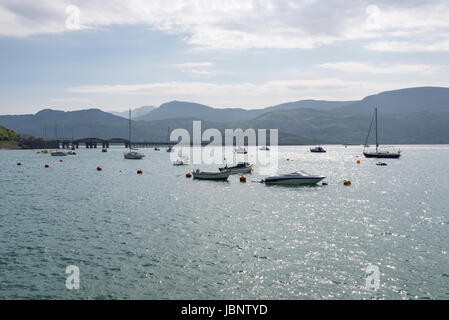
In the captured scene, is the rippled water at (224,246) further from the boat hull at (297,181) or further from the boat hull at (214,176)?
the boat hull at (214,176)

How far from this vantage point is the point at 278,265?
964 inches

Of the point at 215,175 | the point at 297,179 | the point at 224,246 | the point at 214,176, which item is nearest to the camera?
the point at 224,246

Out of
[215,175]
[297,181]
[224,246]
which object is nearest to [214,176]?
[215,175]

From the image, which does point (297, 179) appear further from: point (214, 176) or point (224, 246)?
point (224, 246)

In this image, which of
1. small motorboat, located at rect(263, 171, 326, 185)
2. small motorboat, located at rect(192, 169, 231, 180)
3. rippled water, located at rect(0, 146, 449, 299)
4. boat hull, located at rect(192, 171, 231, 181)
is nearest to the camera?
rippled water, located at rect(0, 146, 449, 299)

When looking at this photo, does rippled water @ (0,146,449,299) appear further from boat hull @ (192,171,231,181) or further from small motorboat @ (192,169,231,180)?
boat hull @ (192,171,231,181)

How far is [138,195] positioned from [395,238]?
40123 millimetres

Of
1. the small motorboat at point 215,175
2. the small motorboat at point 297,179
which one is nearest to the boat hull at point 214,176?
the small motorboat at point 215,175

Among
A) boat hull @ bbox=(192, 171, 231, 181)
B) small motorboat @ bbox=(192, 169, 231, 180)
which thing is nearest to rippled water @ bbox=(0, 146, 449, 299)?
small motorboat @ bbox=(192, 169, 231, 180)

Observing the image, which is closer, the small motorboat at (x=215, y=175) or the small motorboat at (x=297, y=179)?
the small motorboat at (x=297, y=179)

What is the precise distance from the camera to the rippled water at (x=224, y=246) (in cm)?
2089

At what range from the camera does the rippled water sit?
68.5 feet

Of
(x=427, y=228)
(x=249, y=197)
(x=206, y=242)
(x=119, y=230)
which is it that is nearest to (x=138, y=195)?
(x=249, y=197)

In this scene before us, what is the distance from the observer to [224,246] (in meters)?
29.0
